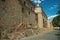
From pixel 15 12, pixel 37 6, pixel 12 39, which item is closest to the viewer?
pixel 12 39

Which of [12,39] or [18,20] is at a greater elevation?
[18,20]

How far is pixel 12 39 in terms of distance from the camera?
525 inches

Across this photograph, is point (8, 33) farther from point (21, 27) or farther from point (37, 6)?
point (37, 6)

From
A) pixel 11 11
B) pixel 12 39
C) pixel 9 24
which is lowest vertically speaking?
pixel 12 39

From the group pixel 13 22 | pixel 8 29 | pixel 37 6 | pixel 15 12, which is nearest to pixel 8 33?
pixel 8 29

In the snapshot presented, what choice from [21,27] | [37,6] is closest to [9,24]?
[21,27]

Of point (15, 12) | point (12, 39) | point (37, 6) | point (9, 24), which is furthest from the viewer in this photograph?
point (37, 6)

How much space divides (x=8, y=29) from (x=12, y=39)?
35.2 inches

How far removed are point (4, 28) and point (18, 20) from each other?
3.20 m

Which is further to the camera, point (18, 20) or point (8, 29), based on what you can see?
point (18, 20)

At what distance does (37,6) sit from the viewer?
3638cm

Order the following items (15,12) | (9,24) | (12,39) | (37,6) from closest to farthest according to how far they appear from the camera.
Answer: (12,39), (9,24), (15,12), (37,6)

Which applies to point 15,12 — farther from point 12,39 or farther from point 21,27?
point 12,39

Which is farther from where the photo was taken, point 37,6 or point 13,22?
point 37,6
